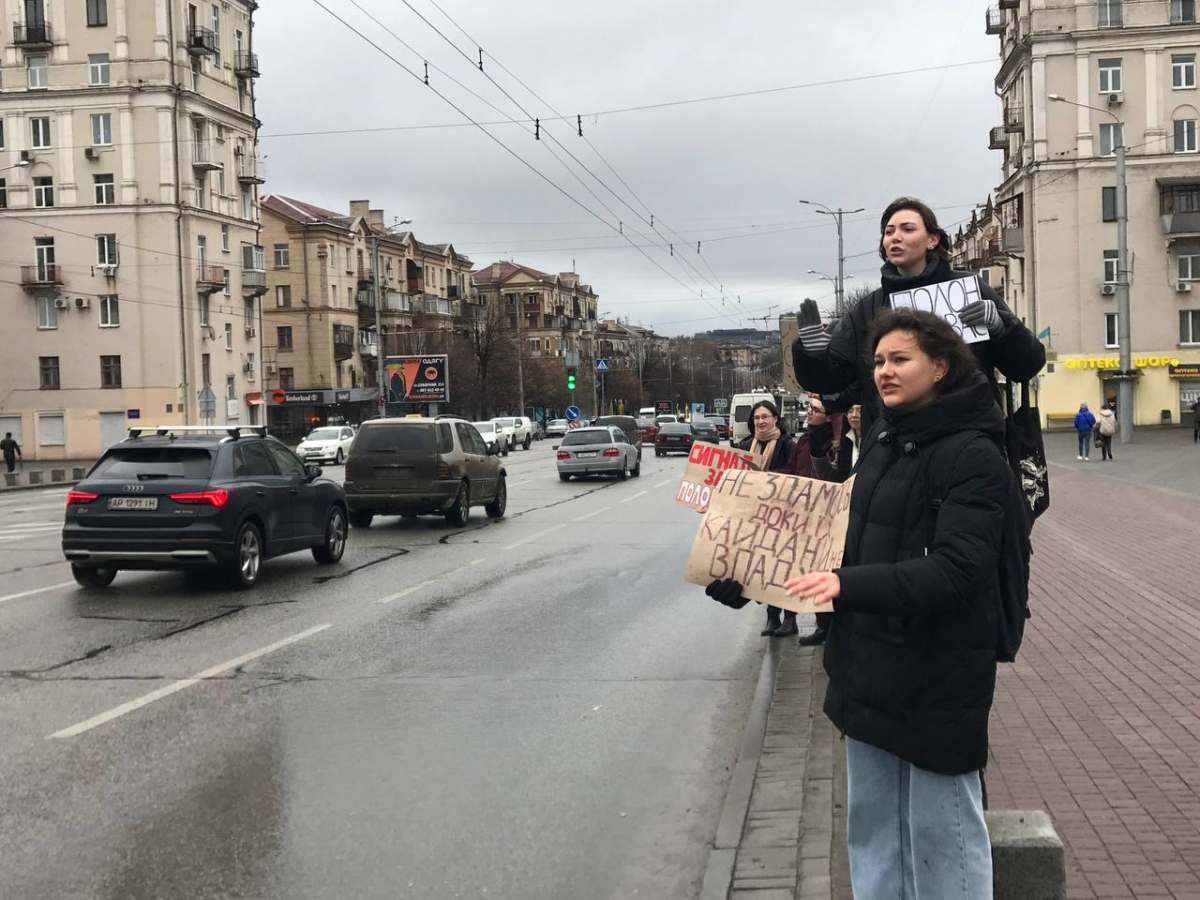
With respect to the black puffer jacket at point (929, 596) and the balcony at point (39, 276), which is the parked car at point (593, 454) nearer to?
the black puffer jacket at point (929, 596)

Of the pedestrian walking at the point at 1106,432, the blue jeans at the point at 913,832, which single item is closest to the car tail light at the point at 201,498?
the blue jeans at the point at 913,832

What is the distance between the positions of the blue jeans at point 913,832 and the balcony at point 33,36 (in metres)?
65.7

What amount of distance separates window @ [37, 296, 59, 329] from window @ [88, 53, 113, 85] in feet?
34.0

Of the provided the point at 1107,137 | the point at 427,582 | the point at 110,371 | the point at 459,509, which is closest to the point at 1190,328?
the point at 1107,137

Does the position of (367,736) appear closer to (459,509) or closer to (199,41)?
(459,509)

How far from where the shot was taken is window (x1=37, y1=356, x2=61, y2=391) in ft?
203

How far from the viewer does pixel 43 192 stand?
203ft

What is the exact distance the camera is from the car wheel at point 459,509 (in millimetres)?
21062

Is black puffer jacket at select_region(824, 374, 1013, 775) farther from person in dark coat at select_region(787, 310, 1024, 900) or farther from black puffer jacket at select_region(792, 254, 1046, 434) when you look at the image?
black puffer jacket at select_region(792, 254, 1046, 434)

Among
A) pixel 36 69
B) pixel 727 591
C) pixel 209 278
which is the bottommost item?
pixel 727 591

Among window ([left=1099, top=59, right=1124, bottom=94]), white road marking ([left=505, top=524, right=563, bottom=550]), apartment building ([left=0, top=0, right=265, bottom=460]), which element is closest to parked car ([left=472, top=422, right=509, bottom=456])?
apartment building ([left=0, top=0, right=265, bottom=460])

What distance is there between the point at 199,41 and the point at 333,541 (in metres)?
52.7

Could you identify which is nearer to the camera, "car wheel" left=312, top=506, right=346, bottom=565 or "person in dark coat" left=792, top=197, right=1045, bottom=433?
"person in dark coat" left=792, top=197, right=1045, bottom=433

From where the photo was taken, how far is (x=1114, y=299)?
59.2 meters
